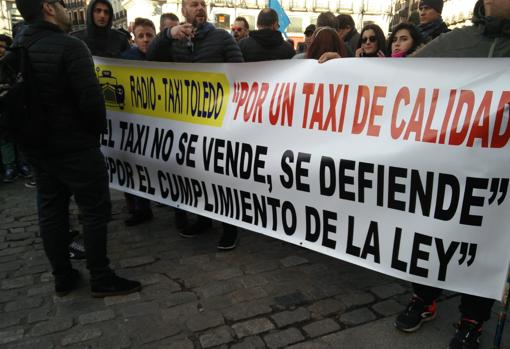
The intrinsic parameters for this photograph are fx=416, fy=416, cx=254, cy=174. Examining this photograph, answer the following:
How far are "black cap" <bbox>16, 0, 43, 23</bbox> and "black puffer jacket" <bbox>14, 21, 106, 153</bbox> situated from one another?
62mm

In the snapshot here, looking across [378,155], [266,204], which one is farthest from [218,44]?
[378,155]

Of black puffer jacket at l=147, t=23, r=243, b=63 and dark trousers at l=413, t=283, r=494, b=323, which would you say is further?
black puffer jacket at l=147, t=23, r=243, b=63

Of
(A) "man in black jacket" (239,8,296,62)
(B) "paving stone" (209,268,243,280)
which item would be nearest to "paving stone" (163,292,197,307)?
(B) "paving stone" (209,268,243,280)

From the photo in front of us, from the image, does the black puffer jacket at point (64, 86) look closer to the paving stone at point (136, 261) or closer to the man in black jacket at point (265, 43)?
the paving stone at point (136, 261)

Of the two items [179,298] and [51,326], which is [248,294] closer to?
[179,298]

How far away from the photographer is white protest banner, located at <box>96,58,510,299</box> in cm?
212

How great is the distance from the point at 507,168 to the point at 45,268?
131 inches

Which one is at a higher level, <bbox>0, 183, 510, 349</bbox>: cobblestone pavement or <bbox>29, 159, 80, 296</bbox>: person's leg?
<bbox>29, 159, 80, 296</bbox>: person's leg

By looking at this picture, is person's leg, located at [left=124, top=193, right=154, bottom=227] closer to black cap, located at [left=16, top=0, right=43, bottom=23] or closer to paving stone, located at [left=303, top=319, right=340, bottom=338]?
black cap, located at [left=16, top=0, right=43, bottom=23]

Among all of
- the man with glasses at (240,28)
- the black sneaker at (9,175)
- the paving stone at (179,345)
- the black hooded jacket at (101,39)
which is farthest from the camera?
the man with glasses at (240,28)

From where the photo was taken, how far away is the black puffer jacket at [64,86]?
2.52 meters

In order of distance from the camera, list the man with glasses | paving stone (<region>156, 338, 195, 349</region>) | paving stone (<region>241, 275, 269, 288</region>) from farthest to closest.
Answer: the man with glasses, paving stone (<region>241, 275, 269, 288</region>), paving stone (<region>156, 338, 195, 349</region>)

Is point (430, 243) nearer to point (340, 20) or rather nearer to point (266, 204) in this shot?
point (266, 204)

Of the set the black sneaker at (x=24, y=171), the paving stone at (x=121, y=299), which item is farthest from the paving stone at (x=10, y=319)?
the black sneaker at (x=24, y=171)
